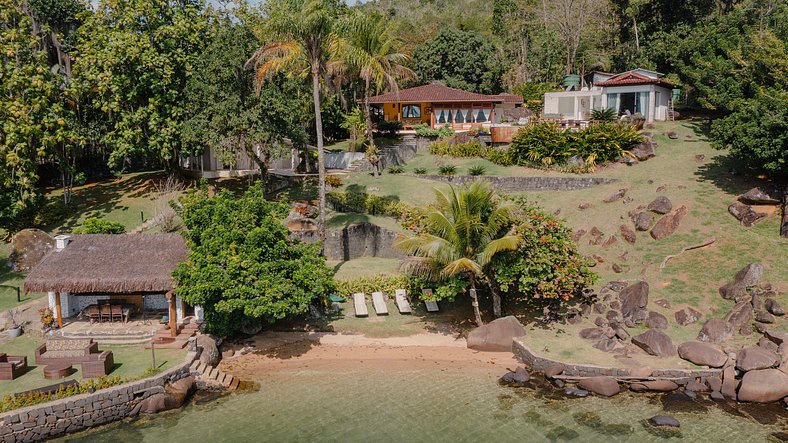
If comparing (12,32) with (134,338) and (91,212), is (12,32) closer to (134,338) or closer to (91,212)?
(91,212)

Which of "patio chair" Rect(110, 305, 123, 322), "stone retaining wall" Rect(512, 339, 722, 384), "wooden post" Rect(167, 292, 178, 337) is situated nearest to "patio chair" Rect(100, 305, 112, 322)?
"patio chair" Rect(110, 305, 123, 322)

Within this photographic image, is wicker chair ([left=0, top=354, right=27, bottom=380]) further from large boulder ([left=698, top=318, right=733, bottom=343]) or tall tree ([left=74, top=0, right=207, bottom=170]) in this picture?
large boulder ([left=698, top=318, right=733, bottom=343])

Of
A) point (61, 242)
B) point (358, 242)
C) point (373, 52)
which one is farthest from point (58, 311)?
point (373, 52)

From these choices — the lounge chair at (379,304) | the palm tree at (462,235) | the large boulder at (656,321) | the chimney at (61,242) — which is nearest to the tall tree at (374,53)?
the palm tree at (462,235)

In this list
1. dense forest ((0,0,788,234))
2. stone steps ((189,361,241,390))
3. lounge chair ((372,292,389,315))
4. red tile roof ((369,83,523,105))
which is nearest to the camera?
stone steps ((189,361,241,390))

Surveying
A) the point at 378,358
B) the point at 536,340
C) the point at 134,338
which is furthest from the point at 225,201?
the point at 536,340

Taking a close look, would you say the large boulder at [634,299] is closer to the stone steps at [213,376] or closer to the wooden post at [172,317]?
the stone steps at [213,376]
